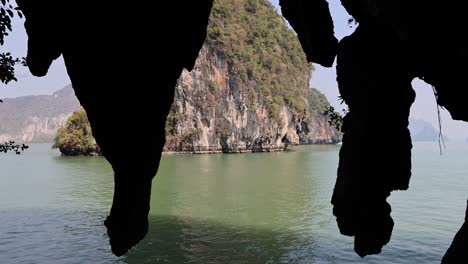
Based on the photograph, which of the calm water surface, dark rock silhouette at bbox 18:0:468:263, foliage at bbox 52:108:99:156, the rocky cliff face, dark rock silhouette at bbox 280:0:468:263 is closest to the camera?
dark rock silhouette at bbox 18:0:468:263

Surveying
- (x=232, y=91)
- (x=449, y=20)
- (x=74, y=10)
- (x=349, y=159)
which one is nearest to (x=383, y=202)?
(x=349, y=159)

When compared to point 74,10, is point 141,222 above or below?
below

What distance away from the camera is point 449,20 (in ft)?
15.8

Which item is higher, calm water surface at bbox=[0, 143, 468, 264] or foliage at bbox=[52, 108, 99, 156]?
foliage at bbox=[52, 108, 99, 156]

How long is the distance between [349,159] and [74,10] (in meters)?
4.32

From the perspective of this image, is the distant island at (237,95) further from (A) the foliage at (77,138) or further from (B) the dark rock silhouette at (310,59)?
(B) the dark rock silhouette at (310,59)

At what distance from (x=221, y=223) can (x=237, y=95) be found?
7035 centimetres

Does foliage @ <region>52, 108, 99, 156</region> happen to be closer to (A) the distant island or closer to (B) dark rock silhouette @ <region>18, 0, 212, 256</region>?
(A) the distant island

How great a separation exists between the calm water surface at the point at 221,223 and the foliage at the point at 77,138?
41.5m

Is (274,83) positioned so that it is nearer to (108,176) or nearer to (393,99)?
(108,176)

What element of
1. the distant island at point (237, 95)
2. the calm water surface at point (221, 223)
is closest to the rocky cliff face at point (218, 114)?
the distant island at point (237, 95)

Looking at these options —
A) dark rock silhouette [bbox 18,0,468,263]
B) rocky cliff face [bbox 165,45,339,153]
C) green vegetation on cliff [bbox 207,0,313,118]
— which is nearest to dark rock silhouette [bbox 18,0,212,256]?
dark rock silhouette [bbox 18,0,468,263]

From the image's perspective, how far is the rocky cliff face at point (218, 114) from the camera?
86.9 metres

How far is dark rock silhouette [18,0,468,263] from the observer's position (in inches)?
212
